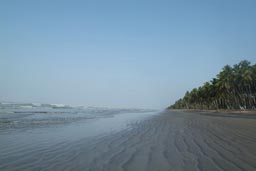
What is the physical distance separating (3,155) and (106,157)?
319cm

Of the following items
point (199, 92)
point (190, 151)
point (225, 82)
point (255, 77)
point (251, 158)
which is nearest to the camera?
point (251, 158)

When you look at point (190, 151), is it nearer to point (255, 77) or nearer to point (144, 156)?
point (144, 156)

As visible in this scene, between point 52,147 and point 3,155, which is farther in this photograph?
point 52,147

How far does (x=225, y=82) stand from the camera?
70.6 meters

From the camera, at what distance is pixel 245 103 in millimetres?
81375

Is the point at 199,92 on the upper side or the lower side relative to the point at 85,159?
upper

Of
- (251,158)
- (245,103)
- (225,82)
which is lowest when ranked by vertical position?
(251,158)

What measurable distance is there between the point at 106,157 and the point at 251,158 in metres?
4.09

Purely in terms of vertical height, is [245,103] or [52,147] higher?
[245,103]

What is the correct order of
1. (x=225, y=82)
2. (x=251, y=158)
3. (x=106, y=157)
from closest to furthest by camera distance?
(x=251, y=158)
(x=106, y=157)
(x=225, y=82)

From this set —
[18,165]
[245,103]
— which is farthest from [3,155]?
[245,103]

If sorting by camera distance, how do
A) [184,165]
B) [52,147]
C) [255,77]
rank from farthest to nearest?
[255,77]
[52,147]
[184,165]

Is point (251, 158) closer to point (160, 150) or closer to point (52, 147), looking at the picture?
point (160, 150)

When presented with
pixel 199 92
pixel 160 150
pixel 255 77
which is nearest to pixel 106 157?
pixel 160 150
